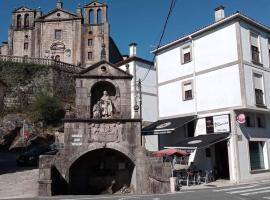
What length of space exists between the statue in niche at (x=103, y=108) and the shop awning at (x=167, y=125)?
230 inches

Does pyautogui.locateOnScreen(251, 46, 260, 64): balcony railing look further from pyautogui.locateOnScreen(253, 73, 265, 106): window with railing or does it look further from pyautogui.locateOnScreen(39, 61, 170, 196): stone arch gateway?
pyautogui.locateOnScreen(39, 61, 170, 196): stone arch gateway

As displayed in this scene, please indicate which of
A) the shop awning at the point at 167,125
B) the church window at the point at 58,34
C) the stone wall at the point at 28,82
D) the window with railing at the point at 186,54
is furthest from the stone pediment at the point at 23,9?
the shop awning at the point at 167,125

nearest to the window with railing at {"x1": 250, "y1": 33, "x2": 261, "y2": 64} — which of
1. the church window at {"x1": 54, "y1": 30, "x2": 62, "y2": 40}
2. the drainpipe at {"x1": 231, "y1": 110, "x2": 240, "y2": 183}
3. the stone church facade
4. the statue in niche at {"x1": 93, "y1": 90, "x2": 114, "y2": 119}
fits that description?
the drainpipe at {"x1": 231, "y1": 110, "x2": 240, "y2": 183}

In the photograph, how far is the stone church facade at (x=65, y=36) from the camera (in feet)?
164

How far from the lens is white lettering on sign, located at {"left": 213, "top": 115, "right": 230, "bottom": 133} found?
20594mm

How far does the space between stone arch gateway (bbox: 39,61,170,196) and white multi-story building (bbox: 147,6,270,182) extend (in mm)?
4738

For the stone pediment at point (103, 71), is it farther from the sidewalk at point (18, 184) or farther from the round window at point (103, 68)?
the sidewalk at point (18, 184)

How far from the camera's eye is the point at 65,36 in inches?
1988

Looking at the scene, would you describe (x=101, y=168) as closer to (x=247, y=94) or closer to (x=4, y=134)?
(x=247, y=94)

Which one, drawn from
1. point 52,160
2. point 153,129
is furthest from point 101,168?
point 153,129

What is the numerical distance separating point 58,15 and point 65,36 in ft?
11.6

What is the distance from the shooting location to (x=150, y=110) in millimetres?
34562

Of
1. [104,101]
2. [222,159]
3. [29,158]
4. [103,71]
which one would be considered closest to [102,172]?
[104,101]

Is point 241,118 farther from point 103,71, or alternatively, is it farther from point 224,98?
point 103,71
